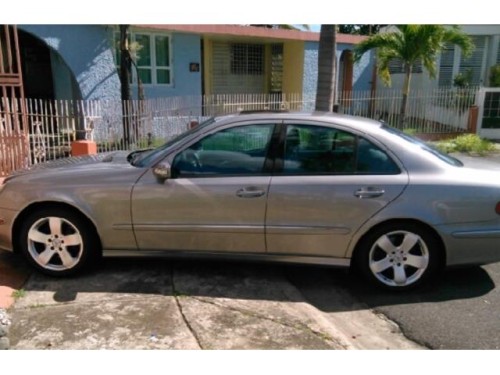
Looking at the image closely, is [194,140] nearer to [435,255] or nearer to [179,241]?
[179,241]

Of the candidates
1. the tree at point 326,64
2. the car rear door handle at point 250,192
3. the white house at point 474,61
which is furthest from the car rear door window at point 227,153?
the white house at point 474,61

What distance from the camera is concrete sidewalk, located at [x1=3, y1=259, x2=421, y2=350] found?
3207 millimetres

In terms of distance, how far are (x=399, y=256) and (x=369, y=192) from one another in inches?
24.7

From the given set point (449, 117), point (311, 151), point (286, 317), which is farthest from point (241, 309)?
point (449, 117)

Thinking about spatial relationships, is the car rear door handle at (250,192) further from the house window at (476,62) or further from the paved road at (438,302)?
the house window at (476,62)

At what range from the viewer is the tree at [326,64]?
25.8 ft

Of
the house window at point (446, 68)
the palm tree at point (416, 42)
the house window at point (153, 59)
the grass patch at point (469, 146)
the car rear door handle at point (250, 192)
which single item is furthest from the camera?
the house window at point (446, 68)

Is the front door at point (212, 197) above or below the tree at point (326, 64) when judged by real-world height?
below

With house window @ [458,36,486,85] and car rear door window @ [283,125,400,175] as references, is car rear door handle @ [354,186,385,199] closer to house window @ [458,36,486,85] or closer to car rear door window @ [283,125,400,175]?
car rear door window @ [283,125,400,175]

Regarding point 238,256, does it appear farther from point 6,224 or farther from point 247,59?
point 247,59

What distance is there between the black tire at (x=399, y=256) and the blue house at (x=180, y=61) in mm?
9324

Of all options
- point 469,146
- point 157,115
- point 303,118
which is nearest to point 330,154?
point 303,118

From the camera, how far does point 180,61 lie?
44.4ft

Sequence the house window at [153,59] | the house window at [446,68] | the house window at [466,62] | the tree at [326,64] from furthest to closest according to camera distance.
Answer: the house window at [446,68], the house window at [466,62], the house window at [153,59], the tree at [326,64]
